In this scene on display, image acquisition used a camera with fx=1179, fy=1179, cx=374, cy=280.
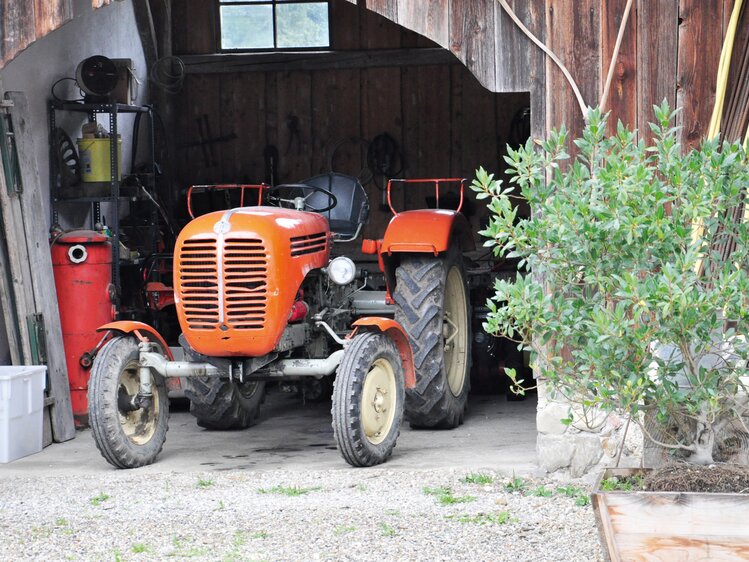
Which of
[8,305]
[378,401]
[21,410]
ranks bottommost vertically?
[21,410]

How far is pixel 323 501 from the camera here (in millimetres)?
4688

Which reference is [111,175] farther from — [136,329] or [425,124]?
[425,124]

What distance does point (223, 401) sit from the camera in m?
6.24

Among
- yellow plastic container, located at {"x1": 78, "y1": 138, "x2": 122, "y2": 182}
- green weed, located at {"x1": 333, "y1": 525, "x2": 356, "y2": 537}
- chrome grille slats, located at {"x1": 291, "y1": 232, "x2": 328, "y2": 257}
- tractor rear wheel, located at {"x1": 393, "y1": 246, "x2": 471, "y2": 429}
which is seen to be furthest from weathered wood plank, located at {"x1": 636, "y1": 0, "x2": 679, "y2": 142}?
yellow plastic container, located at {"x1": 78, "y1": 138, "x2": 122, "y2": 182}

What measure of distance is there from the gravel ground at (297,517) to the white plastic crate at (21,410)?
52 cm

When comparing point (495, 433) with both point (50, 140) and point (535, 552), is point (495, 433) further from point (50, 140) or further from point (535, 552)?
point (50, 140)

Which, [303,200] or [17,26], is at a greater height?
[17,26]

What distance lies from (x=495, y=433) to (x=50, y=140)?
3184mm

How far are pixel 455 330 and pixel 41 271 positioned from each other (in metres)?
2.29

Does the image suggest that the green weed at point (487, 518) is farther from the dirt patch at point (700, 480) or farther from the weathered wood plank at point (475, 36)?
the weathered wood plank at point (475, 36)

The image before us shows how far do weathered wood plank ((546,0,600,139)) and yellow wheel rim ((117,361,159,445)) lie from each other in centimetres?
225

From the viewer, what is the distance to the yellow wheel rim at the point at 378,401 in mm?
5281

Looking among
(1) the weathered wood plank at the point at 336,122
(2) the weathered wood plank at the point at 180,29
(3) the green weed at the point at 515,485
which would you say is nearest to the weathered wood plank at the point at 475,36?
(3) the green weed at the point at 515,485

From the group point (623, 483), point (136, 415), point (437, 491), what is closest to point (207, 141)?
point (136, 415)
